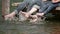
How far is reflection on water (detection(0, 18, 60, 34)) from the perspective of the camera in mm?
3746

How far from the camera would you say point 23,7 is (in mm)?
5016

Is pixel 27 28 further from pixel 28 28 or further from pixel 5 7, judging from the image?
pixel 5 7

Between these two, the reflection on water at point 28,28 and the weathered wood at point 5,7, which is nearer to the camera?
the reflection on water at point 28,28

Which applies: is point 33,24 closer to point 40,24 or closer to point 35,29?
point 40,24

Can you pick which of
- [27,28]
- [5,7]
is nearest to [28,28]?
[27,28]

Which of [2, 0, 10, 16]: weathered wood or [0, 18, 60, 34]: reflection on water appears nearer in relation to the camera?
[0, 18, 60, 34]: reflection on water

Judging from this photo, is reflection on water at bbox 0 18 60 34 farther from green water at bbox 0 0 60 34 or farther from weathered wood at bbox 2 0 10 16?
weathered wood at bbox 2 0 10 16

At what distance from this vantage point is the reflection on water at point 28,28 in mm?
3746

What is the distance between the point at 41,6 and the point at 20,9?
43cm

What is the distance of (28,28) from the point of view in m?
4.05

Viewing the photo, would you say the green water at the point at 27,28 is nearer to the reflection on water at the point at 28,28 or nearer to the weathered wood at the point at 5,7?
the reflection on water at the point at 28,28

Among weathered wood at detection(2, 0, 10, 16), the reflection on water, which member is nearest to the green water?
the reflection on water

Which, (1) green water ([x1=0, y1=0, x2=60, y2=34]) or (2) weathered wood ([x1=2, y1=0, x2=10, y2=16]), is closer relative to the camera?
(1) green water ([x1=0, y1=0, x2=60, y2=34])

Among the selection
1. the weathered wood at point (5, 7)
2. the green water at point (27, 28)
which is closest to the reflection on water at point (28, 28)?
the green water at point (27, 28)
